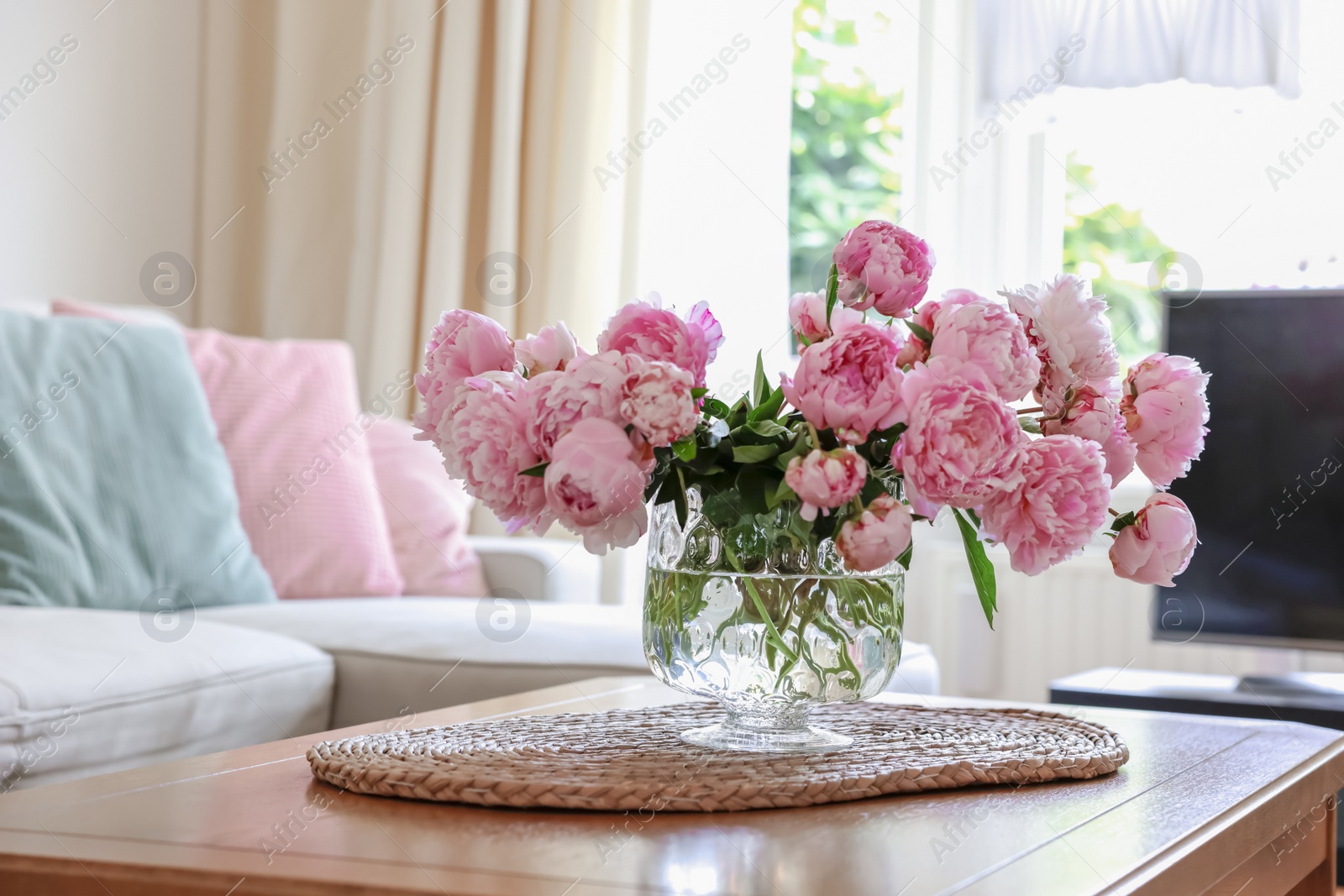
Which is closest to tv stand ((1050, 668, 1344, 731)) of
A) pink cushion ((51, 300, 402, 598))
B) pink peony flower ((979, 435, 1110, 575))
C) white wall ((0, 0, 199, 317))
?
pink cushion ((51, 300, 402, 598))

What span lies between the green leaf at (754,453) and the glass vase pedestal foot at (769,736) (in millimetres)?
190

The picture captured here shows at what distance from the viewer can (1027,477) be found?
82 cm

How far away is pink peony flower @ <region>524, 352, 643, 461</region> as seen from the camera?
2.66 ft

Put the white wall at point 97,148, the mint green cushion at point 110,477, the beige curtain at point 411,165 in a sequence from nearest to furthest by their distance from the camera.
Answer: the mint green cushion at point 110,477
the white wall at point 97,148
the beige curtain at point 411,165

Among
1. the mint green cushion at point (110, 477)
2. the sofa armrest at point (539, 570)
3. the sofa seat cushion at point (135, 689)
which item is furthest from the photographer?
the sofa armrest at point (539, 570)

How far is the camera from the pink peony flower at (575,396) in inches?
31.9

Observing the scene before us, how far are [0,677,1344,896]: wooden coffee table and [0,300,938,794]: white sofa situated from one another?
0.48 metres

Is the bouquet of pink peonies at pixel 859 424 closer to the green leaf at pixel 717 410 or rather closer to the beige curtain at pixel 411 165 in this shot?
→ the green leaf at pixel 717 410

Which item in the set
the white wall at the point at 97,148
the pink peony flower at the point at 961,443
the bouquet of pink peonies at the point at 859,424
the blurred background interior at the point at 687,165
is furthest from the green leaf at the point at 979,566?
the white wall at the point at 97,148

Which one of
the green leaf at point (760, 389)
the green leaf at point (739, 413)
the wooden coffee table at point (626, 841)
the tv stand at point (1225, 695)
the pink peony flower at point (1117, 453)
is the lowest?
the tv stand at point (1225, 695)

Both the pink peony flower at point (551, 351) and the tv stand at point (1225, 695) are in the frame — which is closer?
the pink peony flower at point (551, 351)

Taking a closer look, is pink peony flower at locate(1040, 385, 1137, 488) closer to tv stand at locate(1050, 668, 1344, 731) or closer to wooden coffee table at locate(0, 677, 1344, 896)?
wooden coffee table at locate(0, 677, 1344, 896)

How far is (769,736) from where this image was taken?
983 millimetres

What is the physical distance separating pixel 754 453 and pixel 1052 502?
0.18 meters
